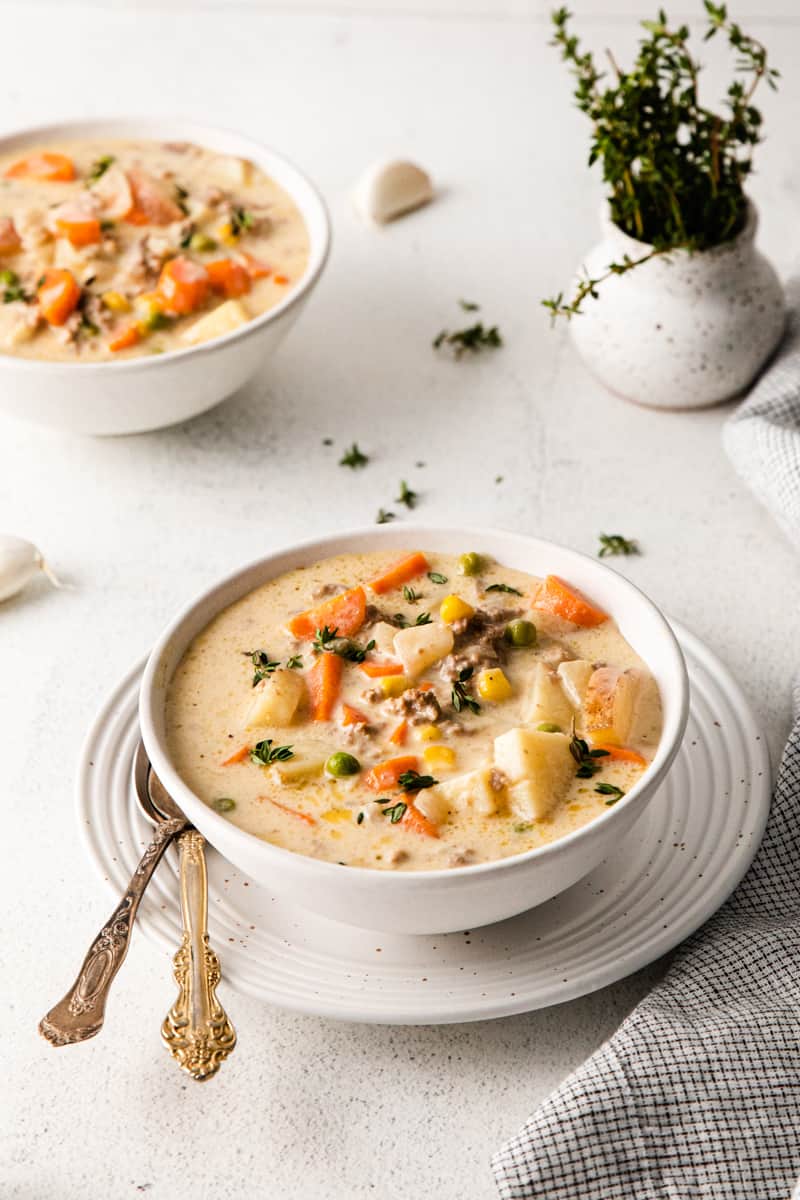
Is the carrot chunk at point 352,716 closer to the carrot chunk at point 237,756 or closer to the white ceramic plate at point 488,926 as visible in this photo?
the carrot chunk at point 237,756

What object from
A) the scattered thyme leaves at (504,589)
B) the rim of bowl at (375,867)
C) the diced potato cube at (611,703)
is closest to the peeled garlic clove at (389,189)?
the rim of bowl at (375,867)

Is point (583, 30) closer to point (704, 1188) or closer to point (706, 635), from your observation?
point (706, 635)

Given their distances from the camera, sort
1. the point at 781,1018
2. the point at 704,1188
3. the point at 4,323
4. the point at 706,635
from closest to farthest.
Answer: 1. the point at 704,1188
2. the point at 781,1018
3. the point at 706,635
4. the point at 4,323

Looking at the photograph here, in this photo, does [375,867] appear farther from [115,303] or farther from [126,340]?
[115,303]

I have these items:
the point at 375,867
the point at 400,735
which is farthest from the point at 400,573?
the point at 375,867

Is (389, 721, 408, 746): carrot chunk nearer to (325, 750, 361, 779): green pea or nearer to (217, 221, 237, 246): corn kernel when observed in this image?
(325, 750, 361, 779): green pea

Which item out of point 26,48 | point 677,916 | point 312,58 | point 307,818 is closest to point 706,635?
point 677,916
